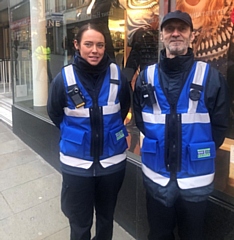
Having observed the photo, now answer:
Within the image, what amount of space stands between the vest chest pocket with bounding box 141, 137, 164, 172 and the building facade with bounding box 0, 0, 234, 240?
2.07ft

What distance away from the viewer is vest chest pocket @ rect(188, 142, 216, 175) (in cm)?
170

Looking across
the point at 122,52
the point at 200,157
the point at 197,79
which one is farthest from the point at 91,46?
the point at 122,52

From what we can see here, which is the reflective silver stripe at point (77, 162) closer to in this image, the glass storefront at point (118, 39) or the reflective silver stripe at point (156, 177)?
the reflective silver stripe at point (156, 177)

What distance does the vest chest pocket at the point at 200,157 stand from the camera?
66.8 inches

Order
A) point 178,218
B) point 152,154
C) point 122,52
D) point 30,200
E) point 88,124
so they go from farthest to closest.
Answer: point 122,52 < point 30,200 < point 88,124 < point 178,218 < point 152,154

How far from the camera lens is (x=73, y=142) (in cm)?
203

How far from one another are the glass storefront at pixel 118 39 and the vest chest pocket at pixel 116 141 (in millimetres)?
639

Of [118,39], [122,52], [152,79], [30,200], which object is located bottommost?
[30,200]

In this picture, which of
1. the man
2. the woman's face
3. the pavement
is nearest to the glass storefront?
the man

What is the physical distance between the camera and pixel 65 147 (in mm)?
2094

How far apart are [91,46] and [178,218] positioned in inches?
48.9

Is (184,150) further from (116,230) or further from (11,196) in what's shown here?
(11,196)

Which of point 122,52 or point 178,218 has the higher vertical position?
point 122,52

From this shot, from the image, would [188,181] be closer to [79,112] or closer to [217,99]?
[217,99]
